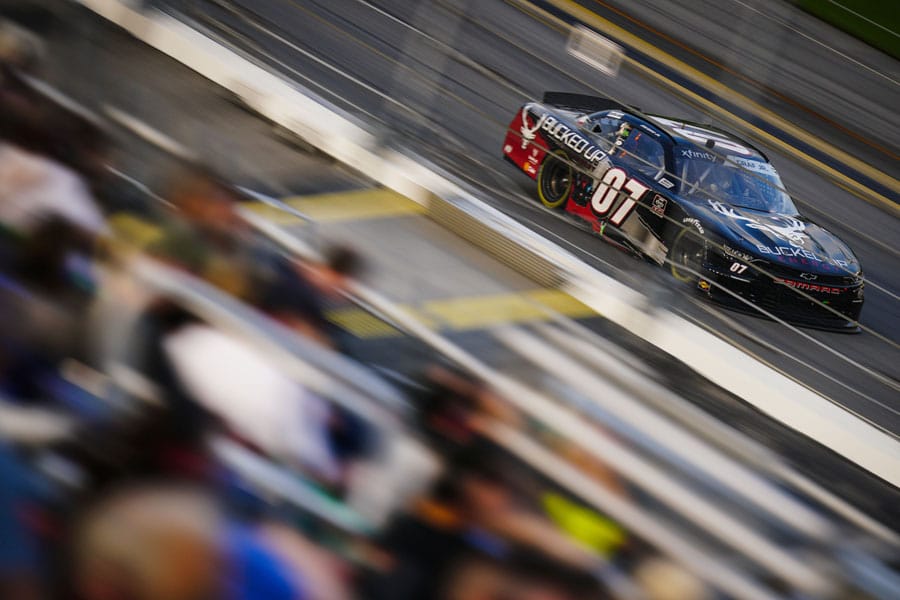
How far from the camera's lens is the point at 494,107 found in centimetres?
708

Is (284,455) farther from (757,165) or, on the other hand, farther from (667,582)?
(757,165)

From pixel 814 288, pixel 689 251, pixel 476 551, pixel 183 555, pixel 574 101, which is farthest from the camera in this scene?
pixel 574 101

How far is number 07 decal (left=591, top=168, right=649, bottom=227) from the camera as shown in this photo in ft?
21.0

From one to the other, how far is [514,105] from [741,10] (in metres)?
2.22

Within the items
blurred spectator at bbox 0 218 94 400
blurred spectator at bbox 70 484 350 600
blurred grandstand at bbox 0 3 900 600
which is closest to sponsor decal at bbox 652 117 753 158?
blurred grandstand at bbox 0 3 900 600

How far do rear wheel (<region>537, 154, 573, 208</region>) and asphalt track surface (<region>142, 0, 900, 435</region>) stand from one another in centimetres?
12

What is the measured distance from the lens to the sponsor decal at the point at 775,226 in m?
6.22

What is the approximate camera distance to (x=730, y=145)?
675 cm

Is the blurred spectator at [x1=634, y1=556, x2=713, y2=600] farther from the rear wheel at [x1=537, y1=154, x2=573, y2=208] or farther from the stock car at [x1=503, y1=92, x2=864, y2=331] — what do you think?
the rear wheel at [x1=537, y1=154, x2=573, y2=208]

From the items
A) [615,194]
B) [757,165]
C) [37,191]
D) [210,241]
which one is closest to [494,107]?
[615,194]

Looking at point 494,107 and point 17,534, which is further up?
point 494,107

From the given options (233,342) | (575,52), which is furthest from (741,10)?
(233,342)

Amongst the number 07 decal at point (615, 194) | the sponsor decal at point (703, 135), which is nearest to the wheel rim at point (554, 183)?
the number 07 decal at point (615, 194)

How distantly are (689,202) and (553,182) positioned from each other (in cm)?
111
